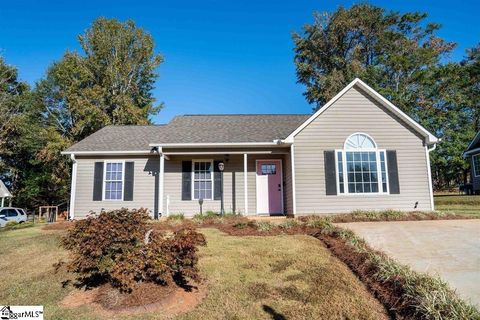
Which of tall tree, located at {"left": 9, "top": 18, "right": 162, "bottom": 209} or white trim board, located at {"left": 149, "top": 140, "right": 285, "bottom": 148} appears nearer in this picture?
white trim board, located at {"left": 149, "top": 140, "right": 285, "bottom": 148}

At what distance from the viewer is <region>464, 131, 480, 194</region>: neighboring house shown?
2106 centimetres

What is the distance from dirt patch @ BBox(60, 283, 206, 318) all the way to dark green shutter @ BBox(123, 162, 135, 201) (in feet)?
27.0

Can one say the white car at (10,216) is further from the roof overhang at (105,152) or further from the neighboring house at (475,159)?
the neighboring house at (475,159)

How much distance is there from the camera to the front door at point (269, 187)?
41.8 ft

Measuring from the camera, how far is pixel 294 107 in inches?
1312

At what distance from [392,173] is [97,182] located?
11.3m

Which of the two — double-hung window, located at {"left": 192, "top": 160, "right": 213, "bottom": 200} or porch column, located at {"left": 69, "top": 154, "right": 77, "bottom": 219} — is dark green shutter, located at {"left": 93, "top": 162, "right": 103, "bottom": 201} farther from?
double-hung window, located at {"left": 192, "top": 160, "right": 213, "bottom": 200}

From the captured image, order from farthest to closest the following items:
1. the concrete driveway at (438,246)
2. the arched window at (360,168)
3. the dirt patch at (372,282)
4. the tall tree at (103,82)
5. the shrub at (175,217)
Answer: the tall tree at (103,82) → the arched window at (360,168) → the shrub at (175,217) → the concrete driveway at (438,246) → the dirt patch at (372,282)

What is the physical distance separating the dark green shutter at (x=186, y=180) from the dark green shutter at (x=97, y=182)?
3.32 meters

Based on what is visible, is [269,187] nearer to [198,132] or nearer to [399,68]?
[198,132]

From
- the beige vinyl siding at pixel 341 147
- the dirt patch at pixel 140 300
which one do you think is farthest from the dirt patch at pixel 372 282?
the beige vinyl siding at pixel 341 147

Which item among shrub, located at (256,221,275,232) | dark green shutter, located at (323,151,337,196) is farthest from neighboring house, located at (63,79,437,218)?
shrub, located at (256,221,275,232)

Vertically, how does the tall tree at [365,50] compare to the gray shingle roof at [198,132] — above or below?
above

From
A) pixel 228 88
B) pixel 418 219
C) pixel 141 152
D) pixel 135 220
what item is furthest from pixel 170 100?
pixel 135 220
